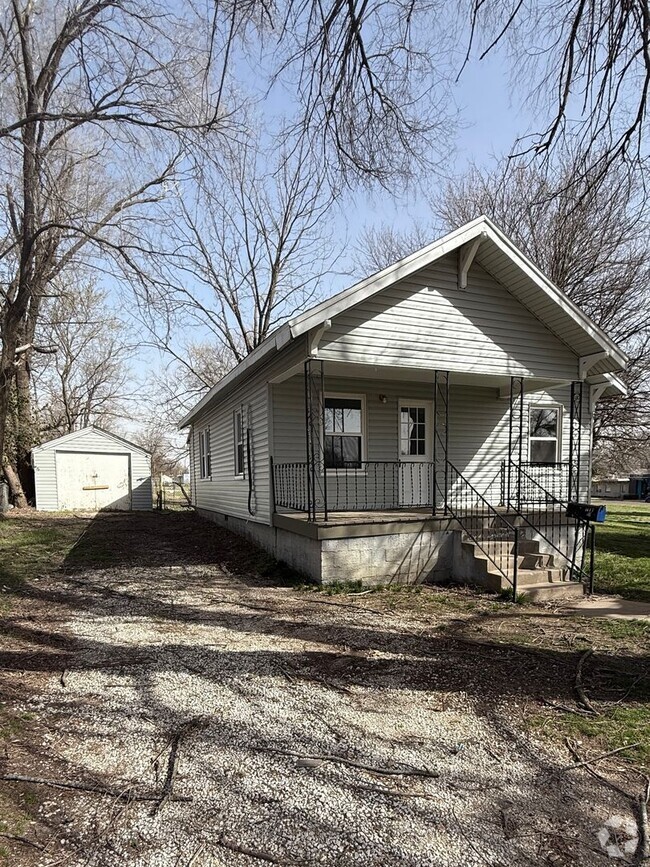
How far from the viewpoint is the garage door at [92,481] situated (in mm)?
20219

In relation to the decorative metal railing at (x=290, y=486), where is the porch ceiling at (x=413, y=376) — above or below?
above

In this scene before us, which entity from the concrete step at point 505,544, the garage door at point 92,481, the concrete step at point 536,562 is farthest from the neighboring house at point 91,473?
the concrete step at point 536,562

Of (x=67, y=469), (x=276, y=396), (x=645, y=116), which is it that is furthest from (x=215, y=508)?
(x=645, y=116)

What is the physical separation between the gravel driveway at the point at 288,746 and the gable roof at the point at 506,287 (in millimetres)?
4018

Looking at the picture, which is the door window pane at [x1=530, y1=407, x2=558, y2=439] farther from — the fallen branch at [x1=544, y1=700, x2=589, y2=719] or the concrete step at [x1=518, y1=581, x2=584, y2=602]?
the fallen branch at [x1=544, y1=700, x2=589, y2=719]

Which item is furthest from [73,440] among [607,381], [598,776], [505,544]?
[598,776]

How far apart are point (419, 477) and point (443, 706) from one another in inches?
269

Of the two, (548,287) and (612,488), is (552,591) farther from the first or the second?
(612,488)

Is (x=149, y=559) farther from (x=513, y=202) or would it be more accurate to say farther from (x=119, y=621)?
(x=513, y=202)

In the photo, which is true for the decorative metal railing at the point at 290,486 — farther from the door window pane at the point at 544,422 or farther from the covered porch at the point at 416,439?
the door window pane at the point at 544,422

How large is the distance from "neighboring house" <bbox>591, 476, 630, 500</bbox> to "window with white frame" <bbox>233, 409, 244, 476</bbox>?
144ft

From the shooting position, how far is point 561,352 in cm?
952

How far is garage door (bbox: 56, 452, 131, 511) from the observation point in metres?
20.2

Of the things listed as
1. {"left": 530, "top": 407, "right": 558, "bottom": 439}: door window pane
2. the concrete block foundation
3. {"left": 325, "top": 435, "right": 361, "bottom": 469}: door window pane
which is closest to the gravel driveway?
the concrete block foundation
